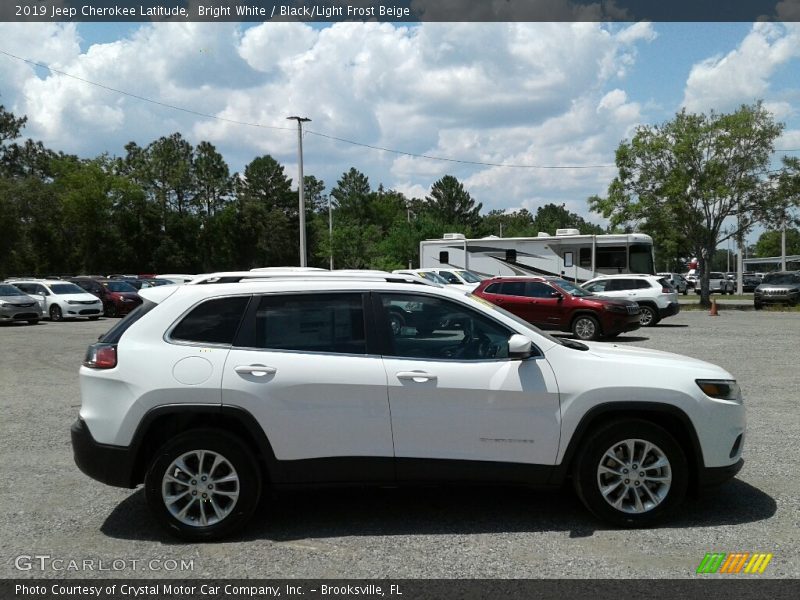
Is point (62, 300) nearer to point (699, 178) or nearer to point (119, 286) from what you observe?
point (119, 286)

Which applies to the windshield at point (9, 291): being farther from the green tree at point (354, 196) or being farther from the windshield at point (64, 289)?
the green tree at point (354, 196)

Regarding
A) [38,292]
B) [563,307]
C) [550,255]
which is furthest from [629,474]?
[550,255]

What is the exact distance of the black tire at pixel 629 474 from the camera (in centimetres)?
486

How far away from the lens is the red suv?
18609 millimetres

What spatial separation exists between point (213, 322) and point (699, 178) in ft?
110

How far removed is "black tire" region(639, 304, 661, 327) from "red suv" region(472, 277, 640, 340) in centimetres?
417

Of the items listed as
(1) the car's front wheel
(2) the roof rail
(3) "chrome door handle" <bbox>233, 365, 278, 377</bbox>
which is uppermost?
(2) the roof rail

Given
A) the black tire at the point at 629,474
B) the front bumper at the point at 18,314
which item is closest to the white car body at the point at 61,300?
the front bumper at the point at 18,314

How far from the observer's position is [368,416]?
4.79m

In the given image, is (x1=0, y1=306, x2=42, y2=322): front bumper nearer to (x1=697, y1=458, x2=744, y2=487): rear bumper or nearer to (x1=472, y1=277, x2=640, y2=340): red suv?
(x1=472, y1=277, x2=640, y2=340): red suv

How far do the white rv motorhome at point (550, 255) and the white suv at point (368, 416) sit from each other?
27776 mm

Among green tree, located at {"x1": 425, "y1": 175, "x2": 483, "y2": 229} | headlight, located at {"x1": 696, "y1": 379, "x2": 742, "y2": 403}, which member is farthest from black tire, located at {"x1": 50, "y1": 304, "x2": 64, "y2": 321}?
green tree, located at {"x1": 425, "y1": 175, "x2": 483, "y2": 229}

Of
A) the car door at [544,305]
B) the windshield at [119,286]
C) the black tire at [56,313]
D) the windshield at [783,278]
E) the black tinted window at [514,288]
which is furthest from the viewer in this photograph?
the windshield at [783,278]

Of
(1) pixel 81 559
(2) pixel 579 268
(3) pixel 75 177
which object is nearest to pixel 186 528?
(1) pixel 81 559
